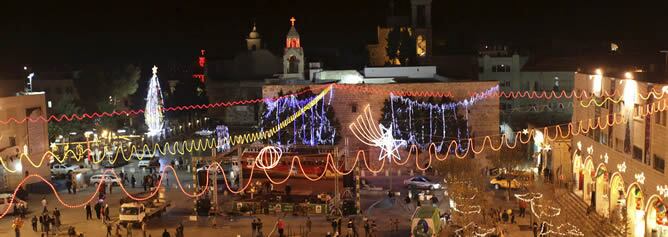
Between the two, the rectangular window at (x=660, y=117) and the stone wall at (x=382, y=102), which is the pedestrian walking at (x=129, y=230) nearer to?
the stone wall at (x=382, y=102)

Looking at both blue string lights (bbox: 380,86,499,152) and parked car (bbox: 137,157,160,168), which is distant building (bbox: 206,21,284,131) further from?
blue string lights (bbox: 380,86,499,152)

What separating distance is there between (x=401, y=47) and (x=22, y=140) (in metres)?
17.9

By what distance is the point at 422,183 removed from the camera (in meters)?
24.5

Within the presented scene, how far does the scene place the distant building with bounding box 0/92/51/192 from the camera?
24.0m

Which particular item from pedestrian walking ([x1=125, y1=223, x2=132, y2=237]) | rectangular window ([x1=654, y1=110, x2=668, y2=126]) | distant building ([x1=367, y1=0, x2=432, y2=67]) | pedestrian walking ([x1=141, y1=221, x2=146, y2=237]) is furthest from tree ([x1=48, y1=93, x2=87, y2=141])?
rectangular window ([x1=654, y1=110, x2=668, y2=126])

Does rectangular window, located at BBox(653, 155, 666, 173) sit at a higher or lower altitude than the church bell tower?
lower

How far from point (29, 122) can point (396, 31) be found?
1784cm

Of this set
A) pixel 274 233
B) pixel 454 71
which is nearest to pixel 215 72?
pixel 454 71

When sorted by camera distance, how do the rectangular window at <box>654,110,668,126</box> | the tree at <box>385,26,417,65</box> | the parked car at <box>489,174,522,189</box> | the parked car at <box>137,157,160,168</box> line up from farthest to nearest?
the tree at <box>385,26,417,65</box> < the parked car at <box>137,157,160,168</box> < the parked car at <box>489,174,522,189</box> < the rectangular window at <box>654,110,668,126</box>

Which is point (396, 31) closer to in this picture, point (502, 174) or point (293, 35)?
point (293, 35)

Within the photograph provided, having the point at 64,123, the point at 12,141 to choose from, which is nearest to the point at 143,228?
the point at 12,141

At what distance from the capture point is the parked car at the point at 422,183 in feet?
80.0

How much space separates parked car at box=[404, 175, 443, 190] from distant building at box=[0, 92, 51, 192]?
1261cm

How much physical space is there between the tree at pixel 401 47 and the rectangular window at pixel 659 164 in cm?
2047
